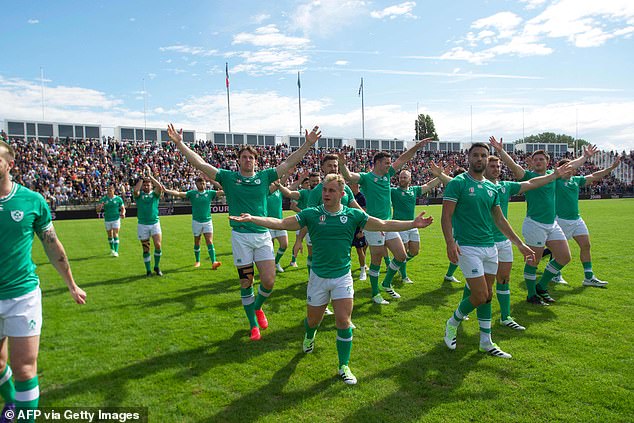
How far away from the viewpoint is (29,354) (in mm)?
3580

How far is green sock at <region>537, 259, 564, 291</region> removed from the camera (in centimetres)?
806

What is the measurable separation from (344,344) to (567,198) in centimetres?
668

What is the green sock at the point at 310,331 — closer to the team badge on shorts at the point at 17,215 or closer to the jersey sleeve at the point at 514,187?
the team badge on shorts at the point at 17,215

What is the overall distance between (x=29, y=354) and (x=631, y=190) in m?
61.8

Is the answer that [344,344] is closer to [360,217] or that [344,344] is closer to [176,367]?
[360,217]

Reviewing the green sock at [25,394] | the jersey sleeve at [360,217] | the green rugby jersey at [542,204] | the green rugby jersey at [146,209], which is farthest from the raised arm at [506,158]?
the green rugby jersey at [146,209]

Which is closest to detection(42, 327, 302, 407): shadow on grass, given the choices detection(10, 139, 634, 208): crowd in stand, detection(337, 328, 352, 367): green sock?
detection(337, 328, 352, 367): green sock

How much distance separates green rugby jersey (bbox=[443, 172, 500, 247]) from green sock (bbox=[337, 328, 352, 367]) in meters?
2.01

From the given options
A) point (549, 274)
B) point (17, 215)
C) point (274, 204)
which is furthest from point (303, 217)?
point (274, 204)

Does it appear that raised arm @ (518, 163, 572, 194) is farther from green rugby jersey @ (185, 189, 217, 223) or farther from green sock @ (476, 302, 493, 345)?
green rugby jersey @ (185, 189, 217, 223)

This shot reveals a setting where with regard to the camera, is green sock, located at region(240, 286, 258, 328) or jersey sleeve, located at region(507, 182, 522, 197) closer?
jersey sleeve, located at region(507, 182, 522, 197)

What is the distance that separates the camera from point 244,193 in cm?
643

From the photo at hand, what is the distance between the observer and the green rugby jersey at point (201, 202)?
1181 centimetres

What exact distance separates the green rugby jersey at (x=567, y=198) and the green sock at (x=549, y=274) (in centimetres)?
147
